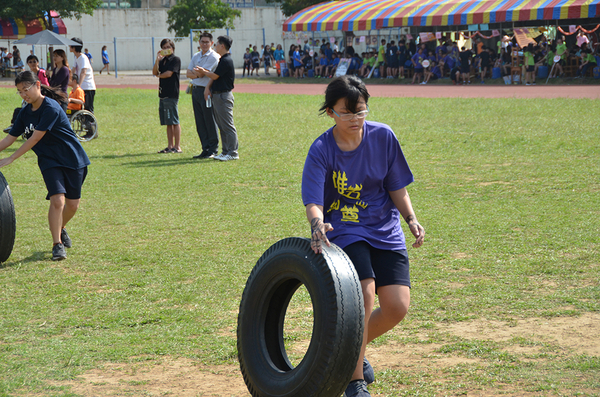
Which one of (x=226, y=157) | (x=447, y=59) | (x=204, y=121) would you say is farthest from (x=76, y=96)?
(x=447, y=59)

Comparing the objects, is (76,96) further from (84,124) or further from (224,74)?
(224,74)

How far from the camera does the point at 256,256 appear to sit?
19.5 ft

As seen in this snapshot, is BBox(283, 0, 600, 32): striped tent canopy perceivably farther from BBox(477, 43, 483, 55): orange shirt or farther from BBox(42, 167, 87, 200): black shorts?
BBox(42, 167, 87, 200): black shorts

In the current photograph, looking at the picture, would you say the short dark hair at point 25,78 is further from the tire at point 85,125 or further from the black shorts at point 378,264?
the tire at point 85,125

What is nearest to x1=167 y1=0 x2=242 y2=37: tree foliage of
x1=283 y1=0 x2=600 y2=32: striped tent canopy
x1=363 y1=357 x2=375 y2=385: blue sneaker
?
x1=283 y1=0 x2=600 y2=32: striped tent canopy

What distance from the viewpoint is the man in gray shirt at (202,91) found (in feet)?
36.1

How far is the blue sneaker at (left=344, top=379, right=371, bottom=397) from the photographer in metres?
3.20

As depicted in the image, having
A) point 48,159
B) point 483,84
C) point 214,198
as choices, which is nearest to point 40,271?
point 48,159

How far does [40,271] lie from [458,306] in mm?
3550

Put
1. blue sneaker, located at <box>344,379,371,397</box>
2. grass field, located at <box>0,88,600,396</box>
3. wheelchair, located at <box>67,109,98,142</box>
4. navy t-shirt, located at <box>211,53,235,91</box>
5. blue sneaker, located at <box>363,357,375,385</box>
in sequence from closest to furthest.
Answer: blue sneaker, located at <box>344,379,371,397</box> → blue sneaker, located at <box>363,357,375,385</box> → grass field, located at <box>0,88,600,396</box> → navy t-shirt, located at <box>211,53,235,91</box> → wheelchair, located at <box>67,109,98,142</box>

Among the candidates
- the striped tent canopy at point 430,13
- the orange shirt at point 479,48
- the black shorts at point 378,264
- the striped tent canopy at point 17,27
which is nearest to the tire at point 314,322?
the black shorts at point 378,264

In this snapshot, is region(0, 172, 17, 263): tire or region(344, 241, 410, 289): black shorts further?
region(0, 172, 17, 263): tire

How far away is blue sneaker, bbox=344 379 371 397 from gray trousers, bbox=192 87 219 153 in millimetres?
8660

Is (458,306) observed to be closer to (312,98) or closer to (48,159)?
(48,159)
